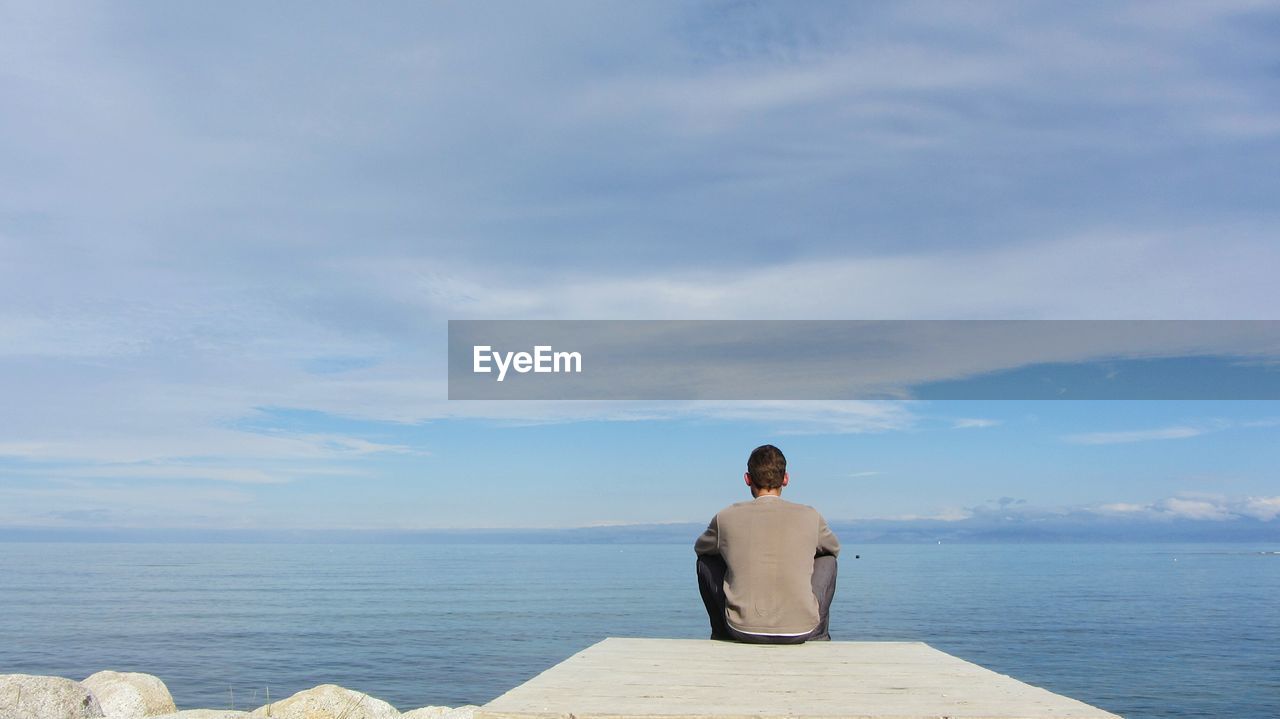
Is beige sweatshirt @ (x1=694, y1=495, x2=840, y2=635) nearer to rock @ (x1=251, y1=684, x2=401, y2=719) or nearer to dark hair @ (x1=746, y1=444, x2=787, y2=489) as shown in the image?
dark hair @ (x1=746, y1=444, x2=787, y2=489)

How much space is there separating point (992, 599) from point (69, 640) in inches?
1958

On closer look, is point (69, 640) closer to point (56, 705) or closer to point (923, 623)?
point (56, 705)

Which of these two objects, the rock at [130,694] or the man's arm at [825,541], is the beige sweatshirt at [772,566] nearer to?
the man's arm at [825,541]

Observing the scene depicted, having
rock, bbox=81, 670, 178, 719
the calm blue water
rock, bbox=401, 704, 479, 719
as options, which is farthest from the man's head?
the calm blue water

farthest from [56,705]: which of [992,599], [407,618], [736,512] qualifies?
[992,599]

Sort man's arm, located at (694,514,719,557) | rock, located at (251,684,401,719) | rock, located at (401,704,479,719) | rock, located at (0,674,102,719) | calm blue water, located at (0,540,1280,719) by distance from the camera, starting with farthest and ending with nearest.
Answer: calm blue water, located at (0,540,1280,719)
rock, located at (251,684,401,719)
rock, located at (401,704,479,719)
rock, located at (0,674,102,719)
man's arm, located at (694,514,719,557)

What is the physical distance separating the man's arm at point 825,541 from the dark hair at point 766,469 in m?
0.38

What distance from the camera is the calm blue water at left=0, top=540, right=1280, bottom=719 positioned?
27.3 m

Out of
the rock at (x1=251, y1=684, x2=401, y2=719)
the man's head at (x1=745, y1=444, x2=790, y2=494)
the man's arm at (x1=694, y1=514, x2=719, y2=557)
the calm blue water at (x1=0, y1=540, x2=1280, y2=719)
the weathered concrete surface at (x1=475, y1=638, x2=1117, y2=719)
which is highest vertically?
the man's head at (x1=745, y1=444, x2=790, y2=494)

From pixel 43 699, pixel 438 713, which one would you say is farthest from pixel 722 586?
pixel 438 713

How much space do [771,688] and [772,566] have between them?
1960 millimetres

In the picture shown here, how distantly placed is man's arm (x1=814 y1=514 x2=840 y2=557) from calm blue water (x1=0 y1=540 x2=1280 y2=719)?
18962 mm

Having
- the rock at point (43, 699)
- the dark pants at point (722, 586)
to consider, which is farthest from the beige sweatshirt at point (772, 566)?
the rock at point (43, 699)

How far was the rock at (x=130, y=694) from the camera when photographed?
1401 centimetres
